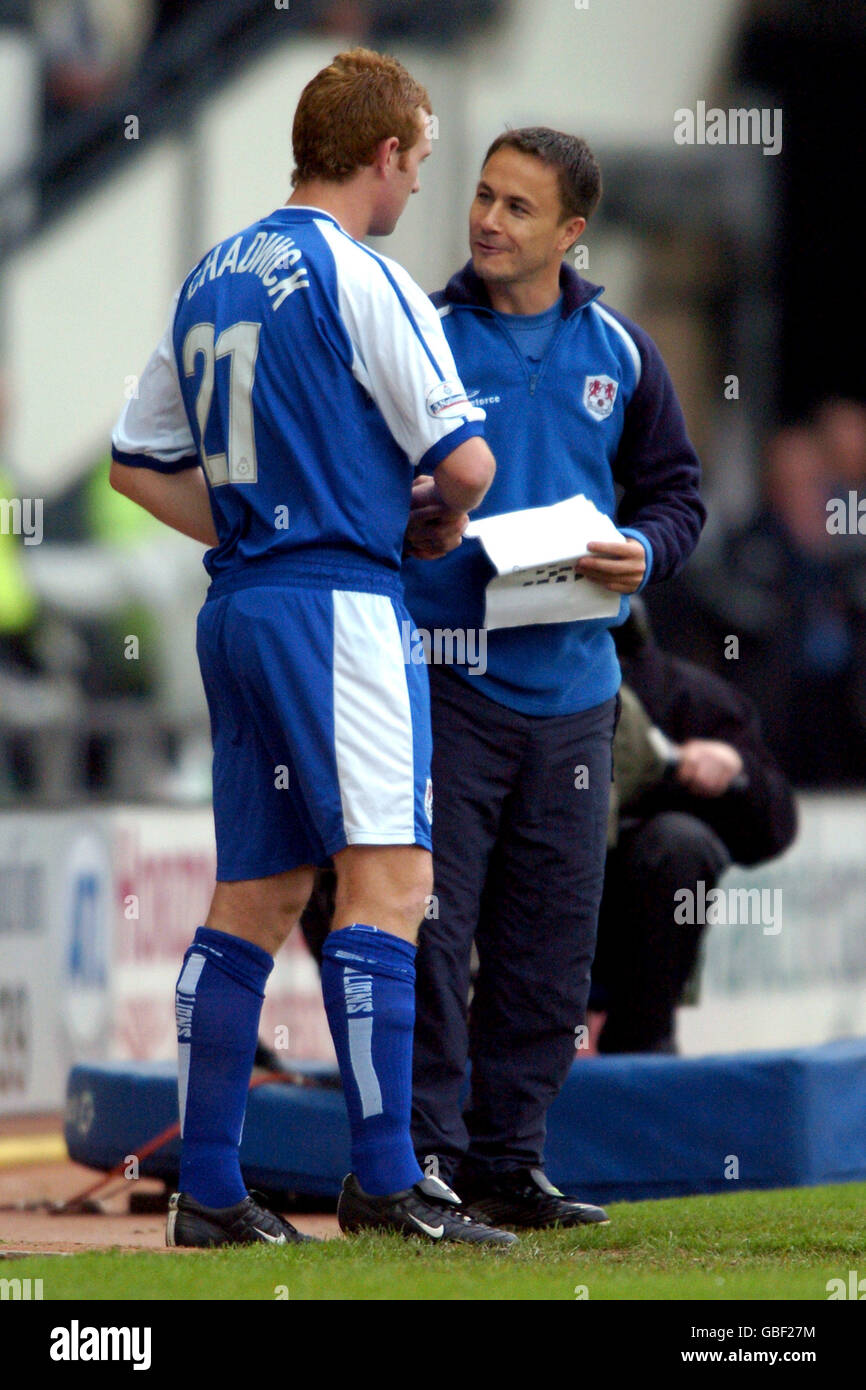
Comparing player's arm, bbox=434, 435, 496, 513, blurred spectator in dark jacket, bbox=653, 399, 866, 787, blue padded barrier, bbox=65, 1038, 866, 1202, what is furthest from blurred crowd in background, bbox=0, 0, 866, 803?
player's arm, bbox=434, 435, 496, 513

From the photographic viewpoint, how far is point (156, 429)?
4.56m

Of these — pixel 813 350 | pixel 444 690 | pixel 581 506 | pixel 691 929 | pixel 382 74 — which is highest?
pixel 813 350

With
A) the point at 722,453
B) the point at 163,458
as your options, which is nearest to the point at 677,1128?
the point at 163,458

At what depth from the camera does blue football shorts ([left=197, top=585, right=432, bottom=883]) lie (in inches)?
163

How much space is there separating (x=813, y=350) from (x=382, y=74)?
45.3 ft

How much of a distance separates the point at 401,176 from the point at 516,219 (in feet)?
1.35

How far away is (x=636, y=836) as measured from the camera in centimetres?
632

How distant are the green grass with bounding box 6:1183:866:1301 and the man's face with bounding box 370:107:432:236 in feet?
6.17

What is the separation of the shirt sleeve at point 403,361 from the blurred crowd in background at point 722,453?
6.43 meters

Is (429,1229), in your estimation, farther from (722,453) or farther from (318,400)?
(722,453)

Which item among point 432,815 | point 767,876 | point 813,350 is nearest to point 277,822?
point 432,815
